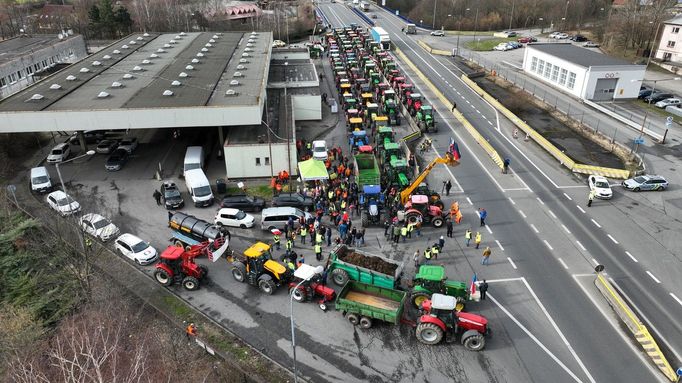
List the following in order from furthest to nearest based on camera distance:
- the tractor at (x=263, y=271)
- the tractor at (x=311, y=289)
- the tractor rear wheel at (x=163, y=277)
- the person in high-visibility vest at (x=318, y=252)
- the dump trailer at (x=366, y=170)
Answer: the dump trailer at (x=366, y=170) < the person in high-visibility vest at (x=318, y=252) < the tractor rear wheel at (x=163, y=277) < the tractor at (x=263, y=271) < the tractor at (x=311, y=289)

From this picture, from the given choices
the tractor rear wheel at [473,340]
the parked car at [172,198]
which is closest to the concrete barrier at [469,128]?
the tractor rear wheel at [473,340]

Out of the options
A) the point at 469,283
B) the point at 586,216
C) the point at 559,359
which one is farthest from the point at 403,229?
the point at 586,216

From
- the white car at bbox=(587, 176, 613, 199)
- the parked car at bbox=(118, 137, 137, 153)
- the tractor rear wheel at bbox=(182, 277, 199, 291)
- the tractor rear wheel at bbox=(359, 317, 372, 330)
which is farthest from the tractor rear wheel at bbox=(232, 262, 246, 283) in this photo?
the white car at bbox=(587, 176, 613, 199)

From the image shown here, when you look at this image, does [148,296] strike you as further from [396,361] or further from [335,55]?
[335,55]

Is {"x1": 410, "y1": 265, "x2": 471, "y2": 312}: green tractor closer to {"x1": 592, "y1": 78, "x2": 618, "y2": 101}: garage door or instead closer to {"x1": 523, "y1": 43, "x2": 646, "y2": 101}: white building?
{"x1": 523, "y1": 43, "x2": 646, "y2": 101}: white building

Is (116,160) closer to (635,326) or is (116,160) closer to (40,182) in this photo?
(40,182)

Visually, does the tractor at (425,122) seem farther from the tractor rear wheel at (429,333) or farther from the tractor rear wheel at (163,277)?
the tractor rear wheel at (163,277)
